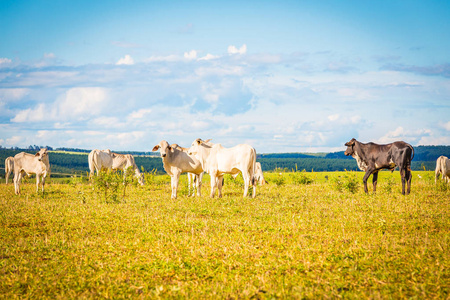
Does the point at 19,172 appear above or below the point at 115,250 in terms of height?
above

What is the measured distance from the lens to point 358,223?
11.7 metres

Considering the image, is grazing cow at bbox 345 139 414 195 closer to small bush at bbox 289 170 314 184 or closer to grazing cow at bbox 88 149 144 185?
small bush at bbox 289 170 314 184

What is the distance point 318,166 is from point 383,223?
9509 centimetres

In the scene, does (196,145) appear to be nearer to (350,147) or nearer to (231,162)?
(231,162)

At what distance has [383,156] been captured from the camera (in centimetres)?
1930

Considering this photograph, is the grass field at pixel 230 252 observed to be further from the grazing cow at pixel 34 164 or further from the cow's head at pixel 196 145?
the grazing cow at pixel 34 164

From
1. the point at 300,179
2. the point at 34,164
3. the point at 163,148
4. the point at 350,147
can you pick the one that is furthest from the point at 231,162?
the point at 34,164

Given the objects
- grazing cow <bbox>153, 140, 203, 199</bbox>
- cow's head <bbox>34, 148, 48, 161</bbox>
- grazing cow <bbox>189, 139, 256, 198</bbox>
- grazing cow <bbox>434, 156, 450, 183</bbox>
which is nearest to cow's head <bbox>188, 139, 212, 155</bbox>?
grazing cow <bbox>153, 140, 203, 199</bbox>

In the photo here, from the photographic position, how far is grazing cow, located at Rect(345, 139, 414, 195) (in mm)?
18656

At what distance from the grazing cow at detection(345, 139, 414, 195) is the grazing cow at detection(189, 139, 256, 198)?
577 cm

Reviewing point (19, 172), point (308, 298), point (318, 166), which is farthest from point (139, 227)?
point (318, 166)

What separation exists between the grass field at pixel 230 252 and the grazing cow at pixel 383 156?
3687 mm

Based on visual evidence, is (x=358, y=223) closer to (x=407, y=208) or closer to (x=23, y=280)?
(x=407, y=208)

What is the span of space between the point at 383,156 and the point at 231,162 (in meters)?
7.69
